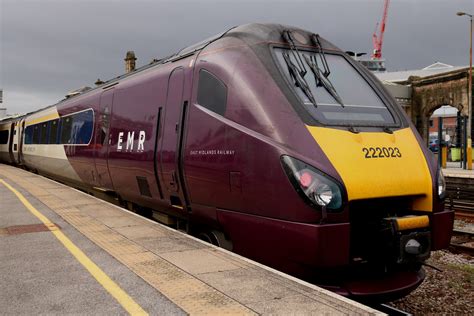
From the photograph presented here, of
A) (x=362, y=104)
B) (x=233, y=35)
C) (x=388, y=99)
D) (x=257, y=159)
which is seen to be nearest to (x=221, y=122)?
(x=257, y=159)

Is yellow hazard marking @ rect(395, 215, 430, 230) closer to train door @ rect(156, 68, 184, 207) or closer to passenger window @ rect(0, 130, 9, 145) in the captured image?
train door @ rect(156, 68, 184, 207)

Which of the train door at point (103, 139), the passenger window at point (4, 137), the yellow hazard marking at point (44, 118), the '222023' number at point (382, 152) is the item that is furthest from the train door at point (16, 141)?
the '222023' number at point (382, 152)

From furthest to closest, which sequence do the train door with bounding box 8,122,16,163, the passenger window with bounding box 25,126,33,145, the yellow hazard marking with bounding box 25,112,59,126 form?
1. the train door with bounding box 8,122,16,163
2. the passenger window with bounding box 25,126,33,145
3. the yellow hazard marking with bounding box 25,112,59,126

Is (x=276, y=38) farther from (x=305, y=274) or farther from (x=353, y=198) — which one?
(x=305, y=274)

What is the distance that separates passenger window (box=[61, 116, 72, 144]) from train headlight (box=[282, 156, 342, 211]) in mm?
9120

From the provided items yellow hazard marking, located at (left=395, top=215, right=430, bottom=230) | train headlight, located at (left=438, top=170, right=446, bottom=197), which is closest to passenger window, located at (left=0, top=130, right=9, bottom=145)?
train headlight, located at (left=438, top=170, right=446, bottom=197)

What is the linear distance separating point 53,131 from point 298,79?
37.4ft

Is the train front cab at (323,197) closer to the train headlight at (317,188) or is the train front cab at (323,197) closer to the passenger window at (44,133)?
the train headlight at (317,188)

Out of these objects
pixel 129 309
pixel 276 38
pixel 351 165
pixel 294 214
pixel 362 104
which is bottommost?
pixel 129 309

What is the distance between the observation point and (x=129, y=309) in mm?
3430

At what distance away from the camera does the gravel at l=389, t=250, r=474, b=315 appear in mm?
5242

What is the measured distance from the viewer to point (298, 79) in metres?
4.94

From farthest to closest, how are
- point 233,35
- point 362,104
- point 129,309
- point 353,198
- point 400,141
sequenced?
point 233,35, point 362,104, point 400,141, point 353,198, point 129,309

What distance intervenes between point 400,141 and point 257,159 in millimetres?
1607
